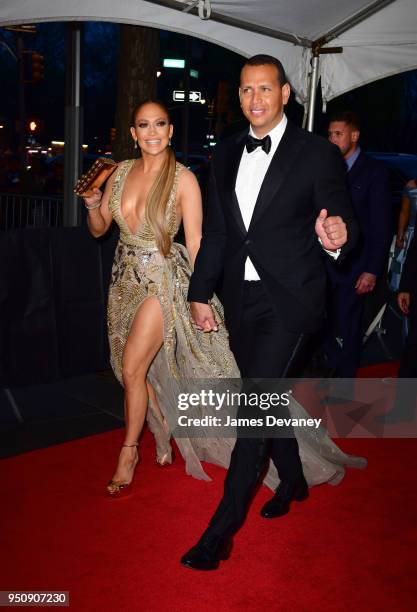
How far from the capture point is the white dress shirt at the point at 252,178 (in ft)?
11.3

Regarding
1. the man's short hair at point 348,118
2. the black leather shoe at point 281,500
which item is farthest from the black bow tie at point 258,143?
the man's short hair at point 348,118

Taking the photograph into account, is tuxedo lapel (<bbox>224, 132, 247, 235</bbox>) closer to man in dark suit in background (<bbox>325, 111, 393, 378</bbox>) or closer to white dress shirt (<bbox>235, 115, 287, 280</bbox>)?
white dress shirt (<bbox>235, 115, 287, 280</bbox>)

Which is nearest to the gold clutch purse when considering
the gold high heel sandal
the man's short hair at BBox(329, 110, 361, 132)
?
the gold high heel sandal

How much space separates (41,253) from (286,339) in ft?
8.75

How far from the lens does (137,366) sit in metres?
4.14

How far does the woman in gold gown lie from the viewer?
4.10 m

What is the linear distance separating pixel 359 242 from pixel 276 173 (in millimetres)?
2236

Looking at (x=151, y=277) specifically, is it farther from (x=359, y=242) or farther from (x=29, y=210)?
(x=29, y=210)

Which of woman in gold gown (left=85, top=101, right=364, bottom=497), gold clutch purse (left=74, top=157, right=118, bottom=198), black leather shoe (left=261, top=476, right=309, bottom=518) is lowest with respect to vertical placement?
black leather shoe (left=261, top=476, right=309, bottom=518)

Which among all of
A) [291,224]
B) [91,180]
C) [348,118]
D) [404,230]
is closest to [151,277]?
[91,180]

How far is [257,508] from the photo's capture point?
13.2ft

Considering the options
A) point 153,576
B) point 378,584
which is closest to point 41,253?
point 153,576

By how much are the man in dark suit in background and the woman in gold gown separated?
139 centimetres

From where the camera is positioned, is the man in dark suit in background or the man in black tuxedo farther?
the man in dark suit in background
